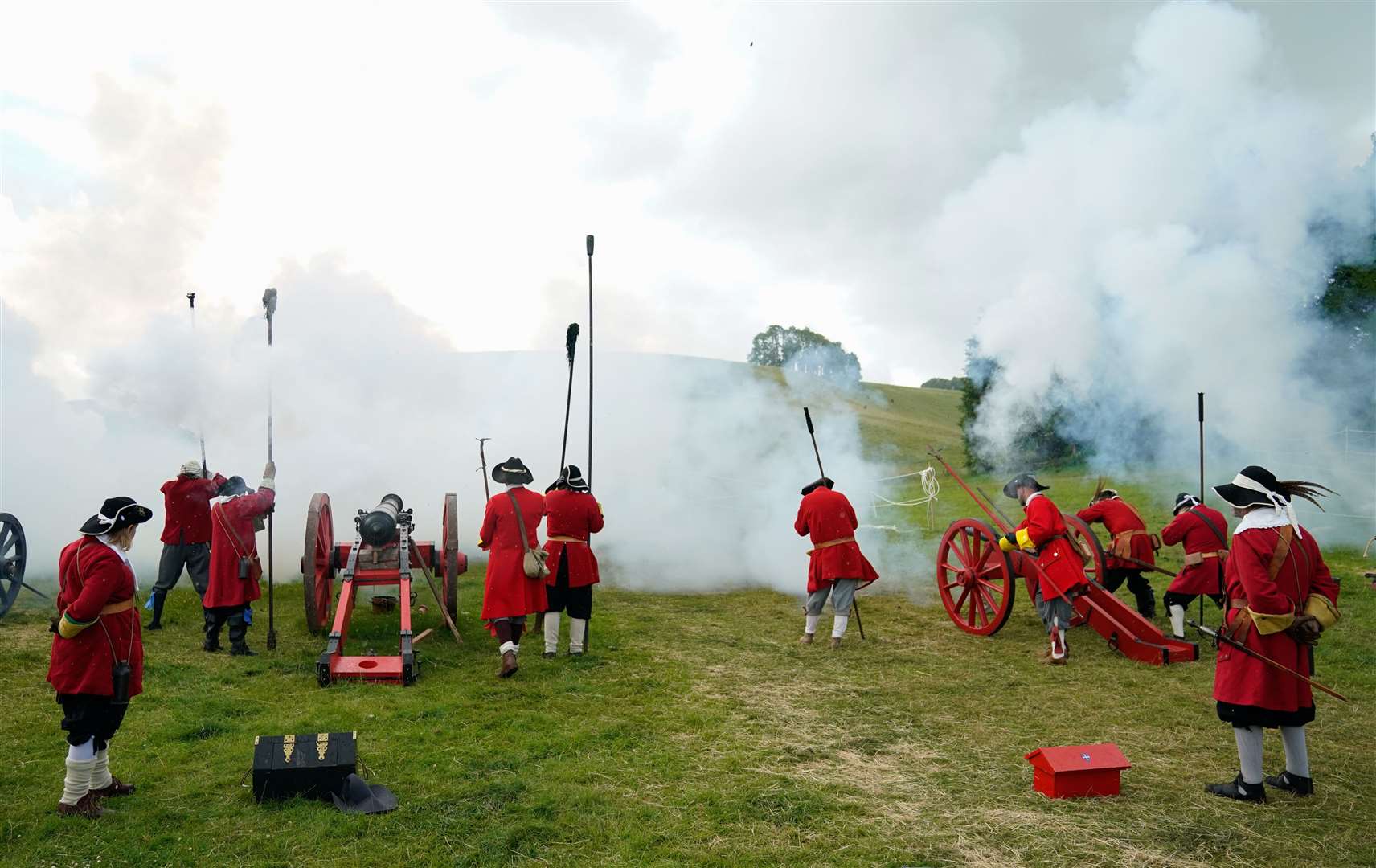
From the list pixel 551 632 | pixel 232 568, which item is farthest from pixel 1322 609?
pixel 232 568

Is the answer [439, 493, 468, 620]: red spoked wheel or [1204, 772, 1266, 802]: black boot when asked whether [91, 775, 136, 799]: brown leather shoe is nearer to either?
[439, 493, 468, 620]: red spoked wheel

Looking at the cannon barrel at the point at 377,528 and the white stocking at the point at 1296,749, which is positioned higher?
the cannon barrel at the point at 377,528

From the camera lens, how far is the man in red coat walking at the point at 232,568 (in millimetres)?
6867

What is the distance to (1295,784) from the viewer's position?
4.21 meters

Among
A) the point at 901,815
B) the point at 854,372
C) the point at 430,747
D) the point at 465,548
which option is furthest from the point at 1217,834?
the point at 854,372

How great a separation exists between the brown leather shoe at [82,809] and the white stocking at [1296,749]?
5.35m

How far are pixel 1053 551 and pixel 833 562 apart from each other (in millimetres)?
1728

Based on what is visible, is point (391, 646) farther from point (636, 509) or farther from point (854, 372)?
point (854, 372)

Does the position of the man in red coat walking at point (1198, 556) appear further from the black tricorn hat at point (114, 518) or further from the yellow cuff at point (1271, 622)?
the black tricorn hat at point (114, 518)

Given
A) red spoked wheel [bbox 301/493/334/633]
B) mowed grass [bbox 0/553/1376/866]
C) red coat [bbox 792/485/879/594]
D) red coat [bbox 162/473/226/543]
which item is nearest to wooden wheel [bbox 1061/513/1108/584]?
mowed grass [bbox 0/553/1376/866]

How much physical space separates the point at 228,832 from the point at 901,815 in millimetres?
2856

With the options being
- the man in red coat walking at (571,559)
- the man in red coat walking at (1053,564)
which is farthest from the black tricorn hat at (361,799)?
the man in red coat walking at (1053,564)

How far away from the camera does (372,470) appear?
39.9ft

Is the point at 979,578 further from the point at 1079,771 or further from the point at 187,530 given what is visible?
the point at 187,530
